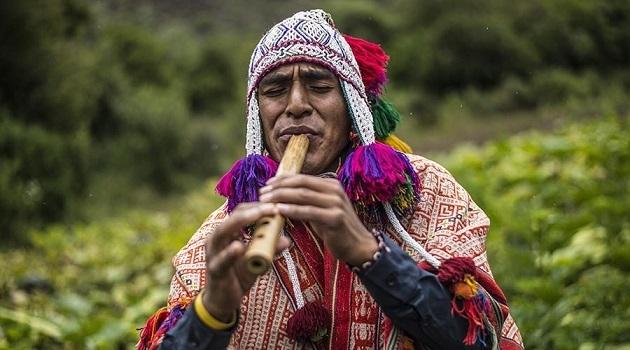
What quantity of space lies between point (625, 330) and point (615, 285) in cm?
35

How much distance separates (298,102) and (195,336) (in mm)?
746

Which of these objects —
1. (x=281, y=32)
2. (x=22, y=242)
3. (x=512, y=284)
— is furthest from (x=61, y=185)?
(x=281, y=32)

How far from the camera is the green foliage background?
5.18m

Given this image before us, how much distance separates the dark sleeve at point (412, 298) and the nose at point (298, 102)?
0.54m

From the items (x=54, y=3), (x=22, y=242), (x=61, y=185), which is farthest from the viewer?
(x=54, y=3)

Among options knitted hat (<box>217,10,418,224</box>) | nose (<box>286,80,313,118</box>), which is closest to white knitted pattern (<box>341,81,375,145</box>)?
knitted hat (<box>217,10,418,224</box>)

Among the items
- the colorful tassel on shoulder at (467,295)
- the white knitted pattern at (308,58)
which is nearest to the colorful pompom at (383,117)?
the white knitted pattern at (308,58)

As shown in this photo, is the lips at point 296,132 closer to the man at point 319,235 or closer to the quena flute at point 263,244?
the man at point 319,235

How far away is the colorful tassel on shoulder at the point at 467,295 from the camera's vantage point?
2.29m

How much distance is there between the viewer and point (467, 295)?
2305 mm

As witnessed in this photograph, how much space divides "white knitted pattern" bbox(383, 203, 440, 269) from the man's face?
236mm

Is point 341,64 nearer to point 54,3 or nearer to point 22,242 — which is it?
point 22,242

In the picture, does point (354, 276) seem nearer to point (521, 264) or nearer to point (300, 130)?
point (300, 130)

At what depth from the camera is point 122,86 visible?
21109mm
